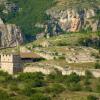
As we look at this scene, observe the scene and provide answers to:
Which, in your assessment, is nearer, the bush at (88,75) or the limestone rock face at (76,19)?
the bush at (88,75)

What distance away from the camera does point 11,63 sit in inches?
3927

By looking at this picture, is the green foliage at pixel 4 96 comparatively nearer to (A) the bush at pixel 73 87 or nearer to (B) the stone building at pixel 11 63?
(A) the bush at pixel 73 87

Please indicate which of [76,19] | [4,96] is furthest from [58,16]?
[4,96]

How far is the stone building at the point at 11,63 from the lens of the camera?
99.9 meters

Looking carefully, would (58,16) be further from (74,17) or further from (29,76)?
(29,76)

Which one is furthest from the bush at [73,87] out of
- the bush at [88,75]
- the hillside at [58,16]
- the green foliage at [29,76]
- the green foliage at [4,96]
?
the hillside at [58,16]

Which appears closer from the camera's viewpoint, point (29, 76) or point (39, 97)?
point (39, 97)

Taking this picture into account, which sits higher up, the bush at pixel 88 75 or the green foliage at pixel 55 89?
the bush at pixel 88 75

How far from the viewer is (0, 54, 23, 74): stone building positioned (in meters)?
99.9

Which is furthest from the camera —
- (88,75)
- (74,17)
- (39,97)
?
(74,17)

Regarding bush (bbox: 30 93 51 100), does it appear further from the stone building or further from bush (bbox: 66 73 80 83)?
the stone building

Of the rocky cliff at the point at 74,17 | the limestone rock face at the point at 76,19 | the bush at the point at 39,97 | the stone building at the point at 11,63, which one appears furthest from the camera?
the rocky cliff at the point at 74,17

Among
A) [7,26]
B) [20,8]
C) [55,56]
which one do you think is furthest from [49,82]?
[20,8]

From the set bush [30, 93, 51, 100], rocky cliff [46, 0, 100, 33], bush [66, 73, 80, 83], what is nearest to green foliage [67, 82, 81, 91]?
bush [66, 73, 80, 83]
